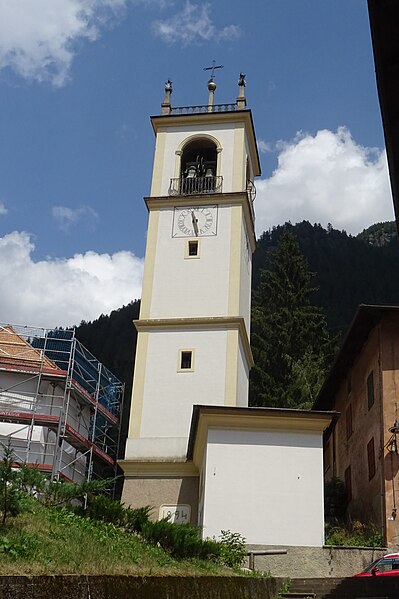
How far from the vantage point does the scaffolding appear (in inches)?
1307

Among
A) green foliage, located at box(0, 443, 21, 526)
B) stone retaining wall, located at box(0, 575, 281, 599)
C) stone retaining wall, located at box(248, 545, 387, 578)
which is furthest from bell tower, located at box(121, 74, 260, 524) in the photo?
green foliage, located at box(0, 443, 21, 526)

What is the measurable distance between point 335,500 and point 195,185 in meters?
13.3

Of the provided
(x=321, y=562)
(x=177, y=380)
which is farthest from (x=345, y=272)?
(x=321, y=562)

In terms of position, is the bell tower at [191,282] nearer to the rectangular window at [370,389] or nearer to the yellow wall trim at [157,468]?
the yellow wall trim at [157,468]

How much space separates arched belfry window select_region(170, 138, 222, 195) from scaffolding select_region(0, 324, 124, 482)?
9092 mm

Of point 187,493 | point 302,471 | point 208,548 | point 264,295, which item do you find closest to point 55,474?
point 187,493

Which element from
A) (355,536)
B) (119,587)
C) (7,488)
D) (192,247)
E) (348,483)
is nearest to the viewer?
(119,587)

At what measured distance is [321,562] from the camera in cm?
1998

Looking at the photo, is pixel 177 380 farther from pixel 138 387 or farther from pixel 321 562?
pixel 321 562

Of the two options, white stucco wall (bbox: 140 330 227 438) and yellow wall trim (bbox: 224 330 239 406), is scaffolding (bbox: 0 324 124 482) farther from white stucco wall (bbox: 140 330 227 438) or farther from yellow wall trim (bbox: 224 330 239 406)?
yellow wall trim (bbox: 224 330 239 406)

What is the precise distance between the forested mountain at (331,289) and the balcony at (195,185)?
33.3 metres

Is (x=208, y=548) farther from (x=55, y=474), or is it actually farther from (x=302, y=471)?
(x=55, y=474)

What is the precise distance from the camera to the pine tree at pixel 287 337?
41875 millimetres

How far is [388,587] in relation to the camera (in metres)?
14.9
